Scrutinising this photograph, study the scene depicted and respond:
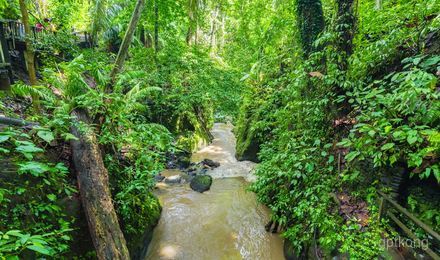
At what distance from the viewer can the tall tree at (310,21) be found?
4820 mm

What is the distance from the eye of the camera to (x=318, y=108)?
423 centimetres

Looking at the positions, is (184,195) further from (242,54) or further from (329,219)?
(242,54)

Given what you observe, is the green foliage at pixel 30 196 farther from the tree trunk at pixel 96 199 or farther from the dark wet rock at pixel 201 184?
the dark wet rock at pixel 201 184

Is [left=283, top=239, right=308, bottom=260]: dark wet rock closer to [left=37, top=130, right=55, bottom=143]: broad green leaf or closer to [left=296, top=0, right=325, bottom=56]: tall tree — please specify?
[left=296, top=0, right=325, bottom=56]: tall tree

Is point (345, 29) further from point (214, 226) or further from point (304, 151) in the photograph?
point (214, 226)

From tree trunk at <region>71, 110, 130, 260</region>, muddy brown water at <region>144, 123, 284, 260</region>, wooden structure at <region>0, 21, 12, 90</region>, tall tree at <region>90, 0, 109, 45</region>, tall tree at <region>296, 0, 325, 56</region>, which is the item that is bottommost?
muddy brown water at <region>144, 123, 284, 260</region>

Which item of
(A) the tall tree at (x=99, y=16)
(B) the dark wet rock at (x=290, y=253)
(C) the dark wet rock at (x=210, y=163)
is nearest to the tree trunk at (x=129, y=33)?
(C) the dark wet rock at (x=210, y=163)

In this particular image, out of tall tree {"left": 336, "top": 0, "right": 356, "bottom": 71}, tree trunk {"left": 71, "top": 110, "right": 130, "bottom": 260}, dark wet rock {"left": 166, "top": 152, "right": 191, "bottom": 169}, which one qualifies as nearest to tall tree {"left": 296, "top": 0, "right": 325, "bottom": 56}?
tall tree {"left": 336, "top": 0, "right": 356, "bottom": 71}

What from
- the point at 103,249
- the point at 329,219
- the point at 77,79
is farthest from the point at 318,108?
the point at 77,79

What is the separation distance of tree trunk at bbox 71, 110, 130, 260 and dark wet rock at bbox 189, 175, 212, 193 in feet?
13.0

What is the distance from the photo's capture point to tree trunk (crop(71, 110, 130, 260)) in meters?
2.94

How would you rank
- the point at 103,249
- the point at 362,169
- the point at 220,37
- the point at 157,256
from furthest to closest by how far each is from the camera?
the point at 220,37 < the point at 157,256 < the point at 362,169 < the point at 103,249

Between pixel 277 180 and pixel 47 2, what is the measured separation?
47.4 feet

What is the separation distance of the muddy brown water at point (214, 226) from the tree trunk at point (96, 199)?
1817mm
